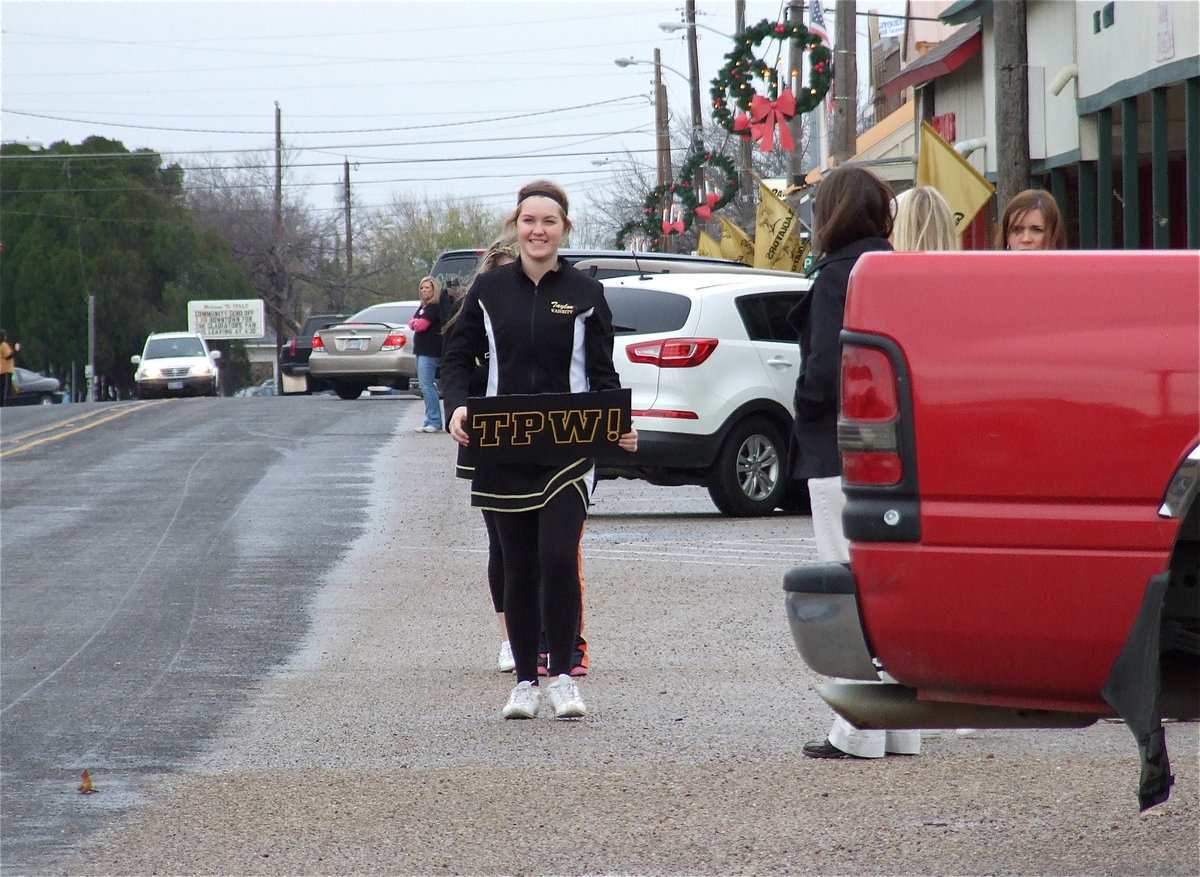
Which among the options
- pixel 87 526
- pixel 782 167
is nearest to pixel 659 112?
pixel 782 167

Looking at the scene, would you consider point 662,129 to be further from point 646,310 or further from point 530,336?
point 530,336

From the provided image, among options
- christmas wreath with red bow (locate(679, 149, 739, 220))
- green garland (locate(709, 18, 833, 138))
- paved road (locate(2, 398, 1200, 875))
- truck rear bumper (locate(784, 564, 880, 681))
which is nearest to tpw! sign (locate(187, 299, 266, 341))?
christmas wreath with red bow (locate(679, 149, 739, 220))

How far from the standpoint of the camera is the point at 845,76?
21453 mm

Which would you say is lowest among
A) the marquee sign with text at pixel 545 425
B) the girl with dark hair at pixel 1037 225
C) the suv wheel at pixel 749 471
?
the suv wheel at pixel 749 471

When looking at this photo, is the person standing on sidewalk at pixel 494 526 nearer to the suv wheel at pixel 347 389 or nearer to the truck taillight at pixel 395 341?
the truck taillight at pixel 395 341

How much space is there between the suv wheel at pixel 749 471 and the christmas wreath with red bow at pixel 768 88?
10793 mm

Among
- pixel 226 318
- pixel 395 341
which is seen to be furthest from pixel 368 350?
pixel 226 318

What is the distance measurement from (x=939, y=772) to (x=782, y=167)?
55.3 meters

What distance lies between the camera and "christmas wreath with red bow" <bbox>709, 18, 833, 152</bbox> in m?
23.0

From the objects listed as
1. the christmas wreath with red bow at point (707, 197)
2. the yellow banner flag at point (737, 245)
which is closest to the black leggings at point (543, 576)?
the yellow banner flag at point (737, 245)

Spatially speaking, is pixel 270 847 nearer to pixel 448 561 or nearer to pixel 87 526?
pixel 448 561

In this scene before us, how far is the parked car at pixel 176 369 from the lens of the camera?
127 ft

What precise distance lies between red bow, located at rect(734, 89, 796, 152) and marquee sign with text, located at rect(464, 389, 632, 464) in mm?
17514

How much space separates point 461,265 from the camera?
→ 63.1 feet
